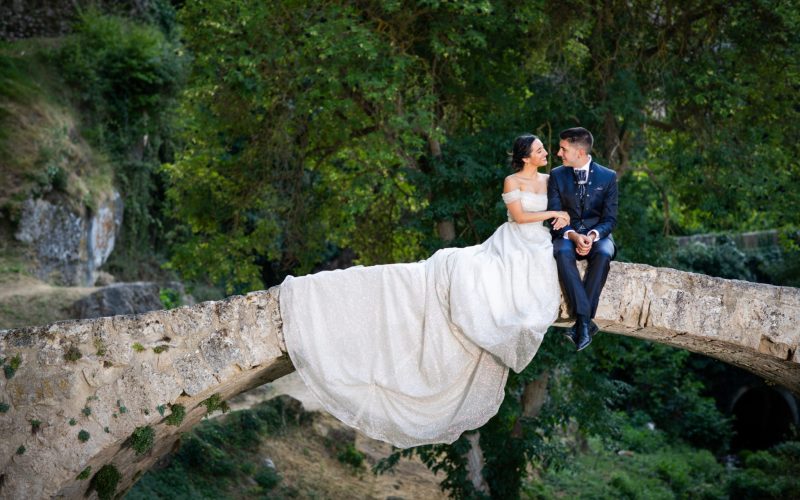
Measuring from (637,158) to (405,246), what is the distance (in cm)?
318

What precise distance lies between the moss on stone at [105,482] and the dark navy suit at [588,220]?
3728 mm

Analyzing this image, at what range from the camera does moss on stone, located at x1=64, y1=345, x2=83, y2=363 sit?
6.69 meters

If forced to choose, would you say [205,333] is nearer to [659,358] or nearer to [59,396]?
[59,396]

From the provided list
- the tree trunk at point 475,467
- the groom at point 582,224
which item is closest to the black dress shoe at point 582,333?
the groom at point 582,224

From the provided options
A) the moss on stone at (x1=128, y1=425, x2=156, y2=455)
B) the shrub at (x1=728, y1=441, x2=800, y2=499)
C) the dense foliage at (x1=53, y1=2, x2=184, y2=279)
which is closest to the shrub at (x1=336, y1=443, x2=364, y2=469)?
the shrub at (x1=728, y1=441, x2=800, y2=499)

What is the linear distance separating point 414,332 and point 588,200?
1.60 metres

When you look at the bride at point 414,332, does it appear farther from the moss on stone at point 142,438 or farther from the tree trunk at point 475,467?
the tree trunk at point 475,467

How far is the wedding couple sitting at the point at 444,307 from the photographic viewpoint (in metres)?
6.77

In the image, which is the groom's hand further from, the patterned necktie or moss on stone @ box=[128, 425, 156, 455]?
moss on stone @ box=[128, 425, 156, 455]

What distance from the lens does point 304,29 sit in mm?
10422

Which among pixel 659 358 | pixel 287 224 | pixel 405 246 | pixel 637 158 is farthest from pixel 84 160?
pixel 659 358

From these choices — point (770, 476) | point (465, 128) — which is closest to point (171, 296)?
point (465, 128)

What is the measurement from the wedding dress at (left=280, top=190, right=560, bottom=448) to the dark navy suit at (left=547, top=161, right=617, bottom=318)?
0.12m

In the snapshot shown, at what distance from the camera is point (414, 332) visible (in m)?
6.95
